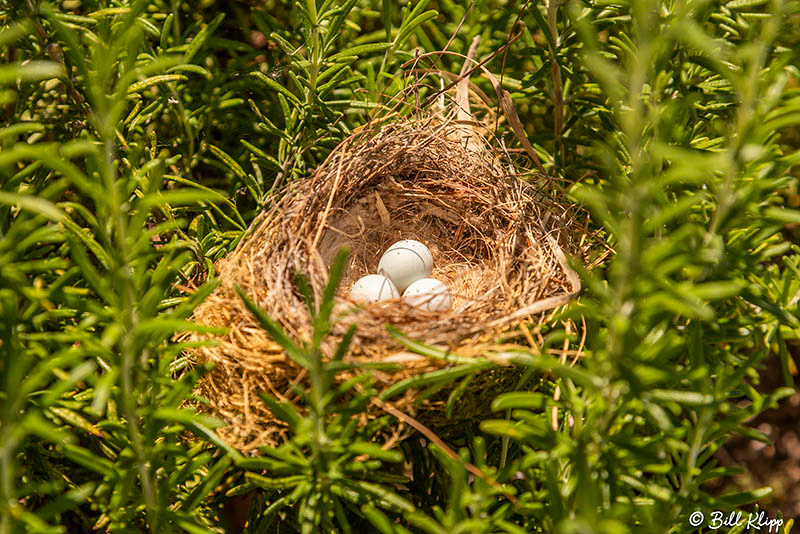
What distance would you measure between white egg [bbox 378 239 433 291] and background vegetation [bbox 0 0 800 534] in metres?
0.33

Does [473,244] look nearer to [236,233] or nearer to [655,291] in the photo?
[236,233]

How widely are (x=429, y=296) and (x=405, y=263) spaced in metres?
0.16

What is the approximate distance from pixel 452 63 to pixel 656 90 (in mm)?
640

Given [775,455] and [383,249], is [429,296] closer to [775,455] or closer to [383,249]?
[383,249]

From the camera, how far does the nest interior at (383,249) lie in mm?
1250

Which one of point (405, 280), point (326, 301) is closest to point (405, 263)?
point (405, 280)

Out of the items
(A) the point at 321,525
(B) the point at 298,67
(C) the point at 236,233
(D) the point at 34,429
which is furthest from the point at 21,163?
(A) the point at 321,525

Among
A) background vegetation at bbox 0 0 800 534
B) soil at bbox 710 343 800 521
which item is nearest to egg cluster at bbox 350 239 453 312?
background vegetation at bbox 0 0 800 534

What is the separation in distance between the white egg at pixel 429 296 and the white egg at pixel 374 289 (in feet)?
0.14

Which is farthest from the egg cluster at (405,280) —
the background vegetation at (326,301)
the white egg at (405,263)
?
the background vegetation at (326,301)

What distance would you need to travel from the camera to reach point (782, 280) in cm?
127

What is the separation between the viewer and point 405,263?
5.77 ft

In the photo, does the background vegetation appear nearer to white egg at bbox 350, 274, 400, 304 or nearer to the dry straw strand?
the dry straw strand

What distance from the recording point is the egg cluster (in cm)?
163
